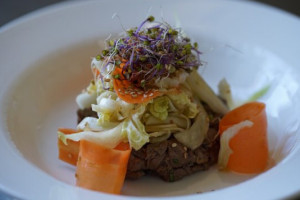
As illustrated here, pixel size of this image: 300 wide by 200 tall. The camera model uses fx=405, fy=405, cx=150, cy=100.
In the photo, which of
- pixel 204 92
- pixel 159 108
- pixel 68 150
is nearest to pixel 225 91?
pixel 204 92

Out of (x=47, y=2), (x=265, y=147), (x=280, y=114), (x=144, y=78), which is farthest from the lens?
(x=47, y=2)

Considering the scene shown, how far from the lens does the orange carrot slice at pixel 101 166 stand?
6.43 feet

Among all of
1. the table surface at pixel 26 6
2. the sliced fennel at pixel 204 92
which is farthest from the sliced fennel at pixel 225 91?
the table surface at pixel 26 6

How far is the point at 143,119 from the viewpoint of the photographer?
217 centimetres

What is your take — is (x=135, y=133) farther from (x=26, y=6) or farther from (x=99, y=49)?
(x=26, y=6)

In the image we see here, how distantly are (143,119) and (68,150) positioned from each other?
46cm

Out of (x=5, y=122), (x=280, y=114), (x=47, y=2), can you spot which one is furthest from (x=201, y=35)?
(x=47, y=2)

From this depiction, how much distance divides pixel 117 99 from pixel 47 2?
2.52 m

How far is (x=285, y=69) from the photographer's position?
2742mm

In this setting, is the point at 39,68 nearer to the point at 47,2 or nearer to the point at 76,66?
the point at 76,66

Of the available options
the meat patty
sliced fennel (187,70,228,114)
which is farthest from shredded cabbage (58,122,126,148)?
sliced fennel (187,70,228,114)

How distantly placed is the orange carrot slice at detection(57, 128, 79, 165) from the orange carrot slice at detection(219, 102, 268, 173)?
84 centimetres

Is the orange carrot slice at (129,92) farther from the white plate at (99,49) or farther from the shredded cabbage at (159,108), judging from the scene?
the white plate at (99,49)

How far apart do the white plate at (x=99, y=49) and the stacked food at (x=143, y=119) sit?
6.7 inches
